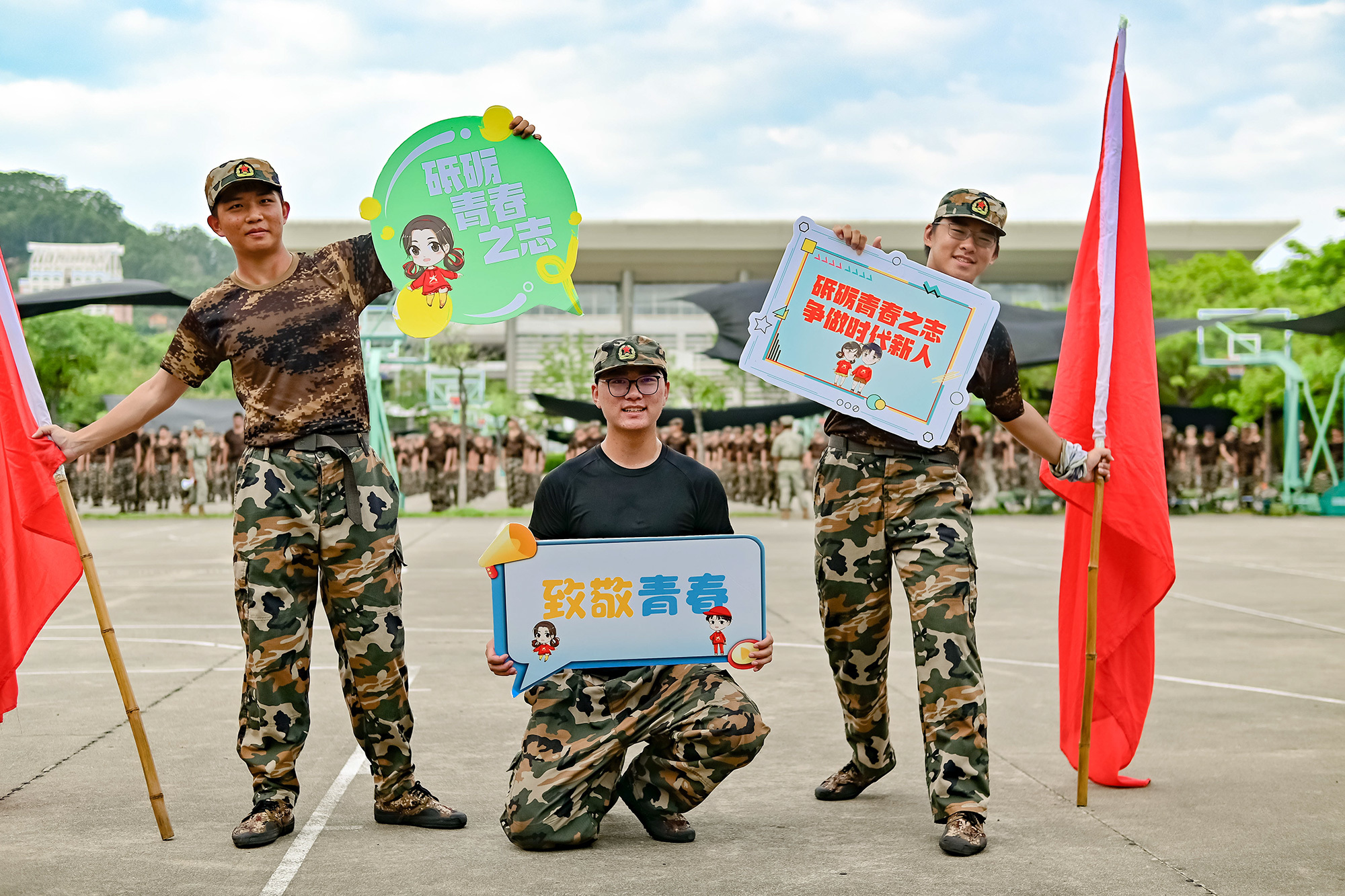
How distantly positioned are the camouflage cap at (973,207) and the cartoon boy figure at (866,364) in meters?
0.51

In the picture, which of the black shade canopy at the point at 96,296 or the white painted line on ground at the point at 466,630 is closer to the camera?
the white painted line on ground at the point at 466,630

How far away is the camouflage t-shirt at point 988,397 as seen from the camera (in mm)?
4676

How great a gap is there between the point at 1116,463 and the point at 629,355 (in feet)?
6.68

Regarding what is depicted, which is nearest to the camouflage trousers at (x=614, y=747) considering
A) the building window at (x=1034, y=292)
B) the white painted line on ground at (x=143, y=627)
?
the white painted line on ground at (x=143, y=627)

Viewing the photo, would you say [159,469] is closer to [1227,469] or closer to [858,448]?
[1227,469]

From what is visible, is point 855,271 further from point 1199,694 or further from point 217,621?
point 217,621

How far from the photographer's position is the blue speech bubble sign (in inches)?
170

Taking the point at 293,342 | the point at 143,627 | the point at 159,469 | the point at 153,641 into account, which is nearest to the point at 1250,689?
the point at 293,342

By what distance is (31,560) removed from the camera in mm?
4711

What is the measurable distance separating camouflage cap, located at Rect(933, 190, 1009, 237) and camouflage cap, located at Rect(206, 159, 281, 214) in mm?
2271

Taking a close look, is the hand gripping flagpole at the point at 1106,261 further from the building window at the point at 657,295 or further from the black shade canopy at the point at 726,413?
the building window at the point at 657,295

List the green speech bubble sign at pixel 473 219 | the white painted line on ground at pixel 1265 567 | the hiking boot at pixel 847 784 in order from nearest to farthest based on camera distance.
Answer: the green speech bubble sign at pixel 473 219 < the hiking boot at pixel 847 784 < the white painted line on ground at pixel 1265 567

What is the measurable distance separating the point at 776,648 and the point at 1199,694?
8.77ft

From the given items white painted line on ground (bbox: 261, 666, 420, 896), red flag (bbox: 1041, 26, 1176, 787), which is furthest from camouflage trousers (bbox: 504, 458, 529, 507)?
red flag (bbox: 1041, 26, 1176, 787)
